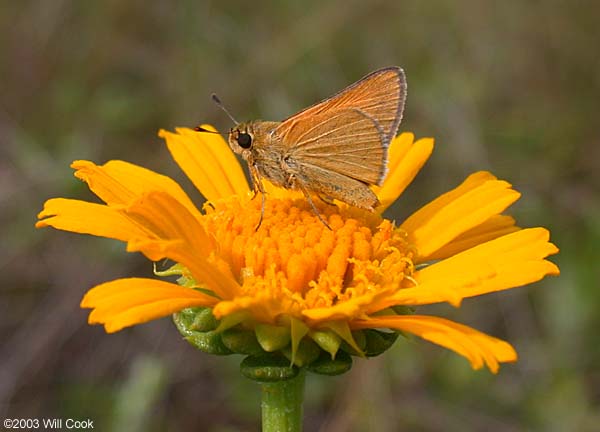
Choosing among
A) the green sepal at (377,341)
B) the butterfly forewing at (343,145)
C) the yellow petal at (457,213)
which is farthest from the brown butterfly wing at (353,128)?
the green sepal at (377,341)

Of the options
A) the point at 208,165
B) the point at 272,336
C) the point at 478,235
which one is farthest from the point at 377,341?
the point at 208,165

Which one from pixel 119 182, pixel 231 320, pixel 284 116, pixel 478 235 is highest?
pixel 119 182

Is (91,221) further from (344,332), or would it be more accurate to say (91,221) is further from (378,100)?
(378,100)

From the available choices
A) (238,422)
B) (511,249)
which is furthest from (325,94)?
(511,249)

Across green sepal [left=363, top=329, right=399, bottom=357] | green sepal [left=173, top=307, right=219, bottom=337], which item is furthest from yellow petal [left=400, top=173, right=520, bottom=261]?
green sepal [left=173, top=307, right=219, bottom=337]

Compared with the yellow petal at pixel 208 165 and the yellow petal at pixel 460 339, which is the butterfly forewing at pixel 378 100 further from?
the yellow petal at pixel 460 339

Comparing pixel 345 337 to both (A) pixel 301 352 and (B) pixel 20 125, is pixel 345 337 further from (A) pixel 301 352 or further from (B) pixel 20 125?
(B) pixel 20 125

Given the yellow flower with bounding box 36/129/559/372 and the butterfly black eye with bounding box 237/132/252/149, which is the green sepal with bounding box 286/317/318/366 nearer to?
the yellow flower with bounding box 36/129/559/372
